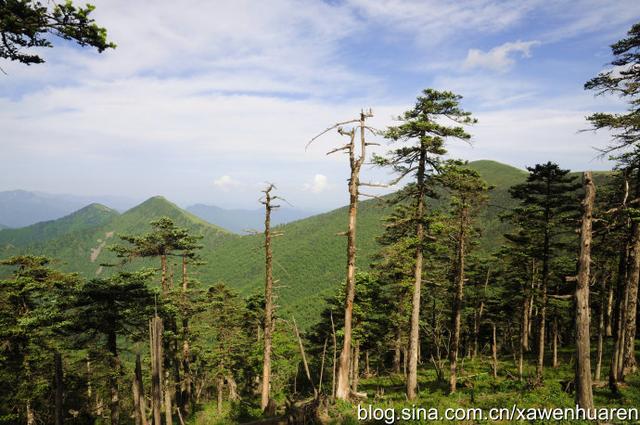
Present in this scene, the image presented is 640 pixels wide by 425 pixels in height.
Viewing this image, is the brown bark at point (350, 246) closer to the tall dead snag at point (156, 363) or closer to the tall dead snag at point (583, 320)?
the tall dead snag at point (156, 363)

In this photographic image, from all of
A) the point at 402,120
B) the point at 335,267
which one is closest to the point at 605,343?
the point at 402,120

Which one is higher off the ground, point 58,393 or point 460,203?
point 460,203

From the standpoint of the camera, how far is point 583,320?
37.3ft

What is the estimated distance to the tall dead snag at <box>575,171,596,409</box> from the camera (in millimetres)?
10984

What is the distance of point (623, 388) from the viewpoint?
635 inches

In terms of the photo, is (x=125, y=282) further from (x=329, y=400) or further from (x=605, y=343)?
(x=605, y=343)

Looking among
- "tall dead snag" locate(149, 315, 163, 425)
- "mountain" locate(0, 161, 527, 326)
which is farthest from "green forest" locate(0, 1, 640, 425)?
"mountain" locate(0, 161, 527, 326)

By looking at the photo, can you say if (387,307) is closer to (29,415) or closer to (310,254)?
(29,415)

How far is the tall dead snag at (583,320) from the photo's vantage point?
1098 centimetres

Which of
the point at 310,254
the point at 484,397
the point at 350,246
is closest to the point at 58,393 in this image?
the point at 350,246

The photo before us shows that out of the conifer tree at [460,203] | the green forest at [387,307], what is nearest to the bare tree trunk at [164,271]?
the green forest at [387,307]

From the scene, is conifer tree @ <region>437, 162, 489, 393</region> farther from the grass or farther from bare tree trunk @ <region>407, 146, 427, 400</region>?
the grass

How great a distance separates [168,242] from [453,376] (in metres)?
19.4

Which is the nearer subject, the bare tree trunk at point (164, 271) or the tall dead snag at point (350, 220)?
the tall dead snag at point (350, 220)
